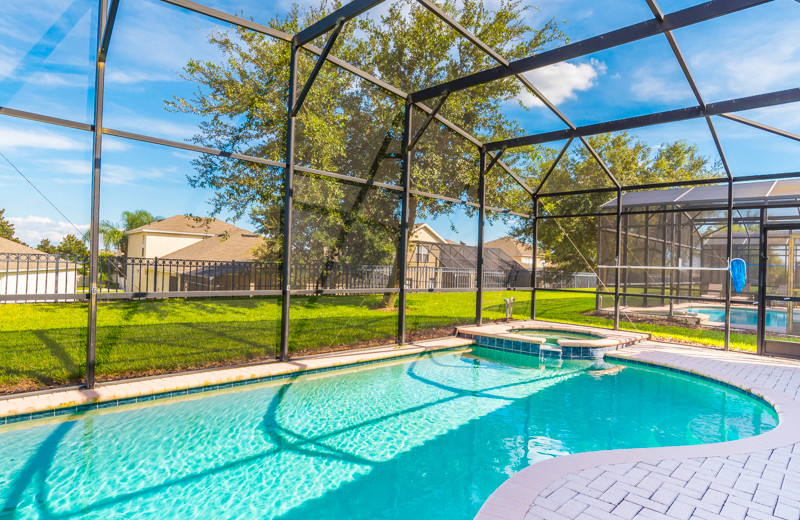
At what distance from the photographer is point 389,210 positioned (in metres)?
8.52

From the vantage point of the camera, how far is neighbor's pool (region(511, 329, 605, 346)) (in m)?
8.65

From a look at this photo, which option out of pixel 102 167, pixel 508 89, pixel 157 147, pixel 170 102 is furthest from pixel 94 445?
pixel 508 89

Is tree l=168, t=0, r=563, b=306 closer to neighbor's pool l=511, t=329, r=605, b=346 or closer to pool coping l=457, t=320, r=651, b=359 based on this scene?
pool coping l=457, t=320, r=651, b=359

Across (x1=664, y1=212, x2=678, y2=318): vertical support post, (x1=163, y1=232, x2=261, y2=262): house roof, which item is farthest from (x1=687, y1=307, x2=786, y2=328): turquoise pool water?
(x1=163, y1=232, x2=261, y2=262): house roof

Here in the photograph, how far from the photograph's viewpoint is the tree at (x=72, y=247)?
14.8 feet

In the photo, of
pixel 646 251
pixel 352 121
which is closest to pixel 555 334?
pixel 646 251

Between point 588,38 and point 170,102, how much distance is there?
5.61 meters

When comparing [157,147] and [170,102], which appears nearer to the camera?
[157,147]

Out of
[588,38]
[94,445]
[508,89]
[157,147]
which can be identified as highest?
[508,89]

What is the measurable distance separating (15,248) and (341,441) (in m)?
3.81

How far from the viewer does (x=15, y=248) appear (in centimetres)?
426

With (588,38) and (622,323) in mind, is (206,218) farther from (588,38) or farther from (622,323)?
(622,323)

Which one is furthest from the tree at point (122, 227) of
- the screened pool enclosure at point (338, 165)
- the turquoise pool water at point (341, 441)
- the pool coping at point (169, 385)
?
the turquoise pool water at point (341, 441)

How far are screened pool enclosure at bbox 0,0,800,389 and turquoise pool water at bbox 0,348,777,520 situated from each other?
115 centimetres
